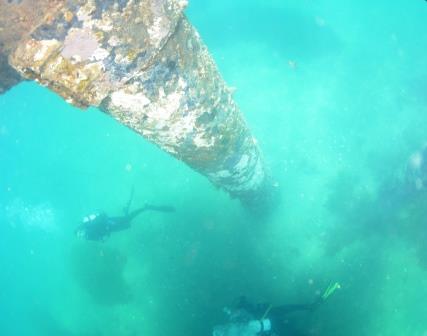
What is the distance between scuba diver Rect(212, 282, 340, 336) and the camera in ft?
21.0

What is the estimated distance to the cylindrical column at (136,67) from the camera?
2096mm

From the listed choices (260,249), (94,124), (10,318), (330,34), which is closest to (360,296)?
(260,249)

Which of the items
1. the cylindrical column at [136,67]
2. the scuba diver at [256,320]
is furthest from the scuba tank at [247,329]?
the cylindrical column at [136,67]

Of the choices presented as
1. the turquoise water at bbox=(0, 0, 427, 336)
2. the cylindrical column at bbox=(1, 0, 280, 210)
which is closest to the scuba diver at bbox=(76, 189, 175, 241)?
the turquoise water at bbox=(0, 0, 427, 336)

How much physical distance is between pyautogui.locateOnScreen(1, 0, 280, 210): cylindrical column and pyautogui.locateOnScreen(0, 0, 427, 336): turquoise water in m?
7.08

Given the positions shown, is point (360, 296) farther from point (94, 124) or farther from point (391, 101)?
point (94, 124)

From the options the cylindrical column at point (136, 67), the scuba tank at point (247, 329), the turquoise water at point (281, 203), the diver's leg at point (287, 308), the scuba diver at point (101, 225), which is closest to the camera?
the cylindrical column at point (136, 67)

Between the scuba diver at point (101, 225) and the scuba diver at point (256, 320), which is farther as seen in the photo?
the scuba diver at point (101, 225)

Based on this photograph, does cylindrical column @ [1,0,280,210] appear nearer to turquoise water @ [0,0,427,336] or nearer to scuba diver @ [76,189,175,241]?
turquoise water @ [0,0,427,336]

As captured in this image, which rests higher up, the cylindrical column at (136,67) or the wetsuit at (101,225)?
the wetsuit at (101,225)

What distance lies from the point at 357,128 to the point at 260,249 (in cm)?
572

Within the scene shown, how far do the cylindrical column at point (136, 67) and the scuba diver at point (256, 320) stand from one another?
165 inches

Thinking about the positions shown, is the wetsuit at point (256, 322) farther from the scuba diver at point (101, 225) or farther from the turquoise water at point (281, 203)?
the scuba diver at point (101, 225)

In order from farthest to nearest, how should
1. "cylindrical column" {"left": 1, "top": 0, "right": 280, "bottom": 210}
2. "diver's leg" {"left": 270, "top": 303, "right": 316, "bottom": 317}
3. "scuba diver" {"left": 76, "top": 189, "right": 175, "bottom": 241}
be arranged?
1. "scuba diver" {"left": 76, "top": 189, "right": 175, "bottom": 241}
2. "diver's leg" {"left": 270, "top": 303, "right": 316, "bottom": 317}
3. "cylindrical column" {"left": 1, "top": 0, "right": 280, "bottom": 210}
